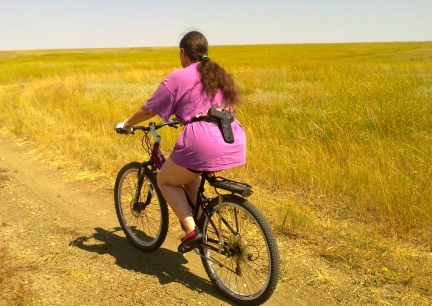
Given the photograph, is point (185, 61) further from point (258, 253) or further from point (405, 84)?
point (405, 84)

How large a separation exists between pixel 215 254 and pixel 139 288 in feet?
2.35

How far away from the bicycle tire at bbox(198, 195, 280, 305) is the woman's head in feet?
3.56

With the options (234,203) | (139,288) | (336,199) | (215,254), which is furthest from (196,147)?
(336,199)

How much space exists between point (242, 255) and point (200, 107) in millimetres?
1226

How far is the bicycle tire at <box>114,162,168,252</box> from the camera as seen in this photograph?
376 cm

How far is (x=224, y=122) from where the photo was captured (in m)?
2.75

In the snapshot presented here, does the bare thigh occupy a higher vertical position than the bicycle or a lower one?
higher

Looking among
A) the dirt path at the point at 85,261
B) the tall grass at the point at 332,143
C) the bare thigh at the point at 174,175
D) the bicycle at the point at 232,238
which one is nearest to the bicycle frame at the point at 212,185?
the bicycle at the point at 232,238

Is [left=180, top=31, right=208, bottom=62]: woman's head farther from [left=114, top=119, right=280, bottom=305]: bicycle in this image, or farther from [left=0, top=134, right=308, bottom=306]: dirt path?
[left=0, top=134, right=308, bottom=306]: dirt path

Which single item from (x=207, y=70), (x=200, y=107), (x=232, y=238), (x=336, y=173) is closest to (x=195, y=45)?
(x=207, y=70)

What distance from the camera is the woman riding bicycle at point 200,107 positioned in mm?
2746

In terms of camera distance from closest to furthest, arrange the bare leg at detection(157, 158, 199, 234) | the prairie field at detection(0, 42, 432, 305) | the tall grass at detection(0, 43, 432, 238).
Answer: the bare leg at detection(157, 158, 199, 234) < the prairie field at detection(0, 42, 432, 305) < the tall grass at detection(0, 43, 432, 238)

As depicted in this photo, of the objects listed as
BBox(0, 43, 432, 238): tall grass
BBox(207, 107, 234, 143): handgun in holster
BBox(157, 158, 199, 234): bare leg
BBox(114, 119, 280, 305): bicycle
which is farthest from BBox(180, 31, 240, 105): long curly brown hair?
BBox(0, 43, 432, 238): tall grass

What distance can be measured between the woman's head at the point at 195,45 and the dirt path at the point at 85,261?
76.5 inches
